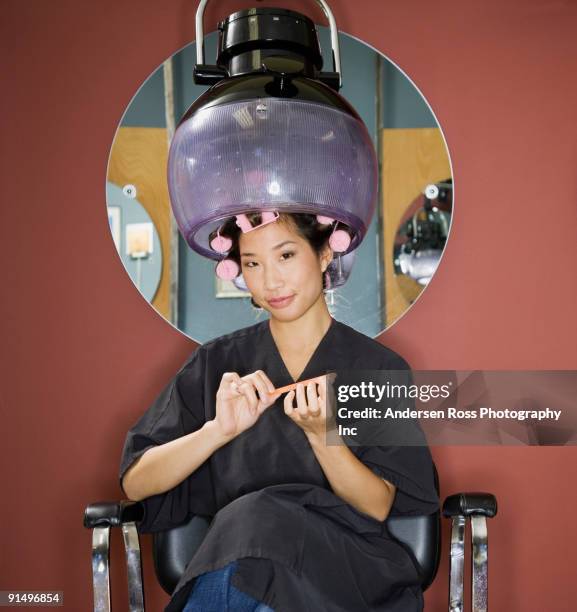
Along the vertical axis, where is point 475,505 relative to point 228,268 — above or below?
below

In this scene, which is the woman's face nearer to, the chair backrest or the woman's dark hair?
the woman's dark hair

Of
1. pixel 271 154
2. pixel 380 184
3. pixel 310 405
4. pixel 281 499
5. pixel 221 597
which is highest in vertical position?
pixel 380 184

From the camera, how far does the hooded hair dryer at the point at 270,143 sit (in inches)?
36.4

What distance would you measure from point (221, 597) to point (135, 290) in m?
0.92

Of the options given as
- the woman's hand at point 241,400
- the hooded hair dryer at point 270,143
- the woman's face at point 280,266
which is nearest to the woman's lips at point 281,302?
the woman's face at point 280,266

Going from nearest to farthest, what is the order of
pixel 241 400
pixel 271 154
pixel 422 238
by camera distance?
pixel 271 154 < pixel 241 400 < pixel 422 238

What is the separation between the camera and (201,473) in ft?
5.32

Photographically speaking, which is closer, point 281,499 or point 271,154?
point 271,154

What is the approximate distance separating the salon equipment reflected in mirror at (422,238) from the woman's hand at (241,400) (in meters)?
0.60

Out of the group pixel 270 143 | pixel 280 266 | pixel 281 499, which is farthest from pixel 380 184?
pixel 270 143

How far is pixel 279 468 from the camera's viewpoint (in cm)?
155

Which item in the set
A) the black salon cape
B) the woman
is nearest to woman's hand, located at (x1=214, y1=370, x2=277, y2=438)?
the woman

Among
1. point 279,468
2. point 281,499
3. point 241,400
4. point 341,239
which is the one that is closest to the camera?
point 341,239

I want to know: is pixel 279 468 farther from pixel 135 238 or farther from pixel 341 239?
pixel 135 238
